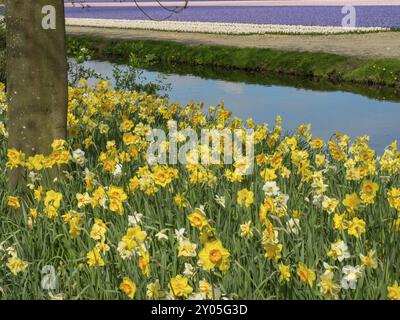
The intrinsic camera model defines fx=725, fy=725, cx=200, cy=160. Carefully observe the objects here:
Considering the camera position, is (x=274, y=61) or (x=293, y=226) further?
(x=274, y=61)

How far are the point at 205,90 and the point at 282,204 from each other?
23.1 metres

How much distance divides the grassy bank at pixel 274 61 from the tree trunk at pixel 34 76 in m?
14.5

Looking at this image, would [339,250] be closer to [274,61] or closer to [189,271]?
[189,271]

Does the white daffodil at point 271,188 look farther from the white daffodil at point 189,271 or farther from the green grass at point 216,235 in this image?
the white daffodil at point 189,271

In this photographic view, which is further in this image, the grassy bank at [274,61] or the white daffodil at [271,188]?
the grassy bank at [274,61]

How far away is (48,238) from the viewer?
6512 mm

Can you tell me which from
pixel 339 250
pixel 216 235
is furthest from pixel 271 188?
pixel 339 250

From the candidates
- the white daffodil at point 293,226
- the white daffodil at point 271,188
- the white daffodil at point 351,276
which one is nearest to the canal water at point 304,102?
the white daffodil at point 293,226

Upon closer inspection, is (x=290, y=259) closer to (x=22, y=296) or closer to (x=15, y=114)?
(x=22, y=296)

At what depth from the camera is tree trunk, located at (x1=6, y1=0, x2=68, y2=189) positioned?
7883 millimetres

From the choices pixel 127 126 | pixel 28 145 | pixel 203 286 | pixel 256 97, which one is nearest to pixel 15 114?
pixel 28 145

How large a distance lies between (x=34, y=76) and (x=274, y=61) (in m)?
29.0

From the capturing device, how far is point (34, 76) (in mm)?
7922

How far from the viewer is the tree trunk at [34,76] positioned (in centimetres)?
788
